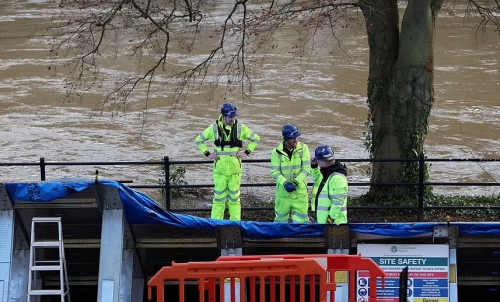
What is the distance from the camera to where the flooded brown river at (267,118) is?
2066 cm

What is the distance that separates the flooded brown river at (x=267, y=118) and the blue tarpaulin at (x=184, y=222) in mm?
8541

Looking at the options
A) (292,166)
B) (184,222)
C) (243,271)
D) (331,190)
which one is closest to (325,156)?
(331,190)

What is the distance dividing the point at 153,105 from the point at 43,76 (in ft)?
20.0

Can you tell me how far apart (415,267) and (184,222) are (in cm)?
250

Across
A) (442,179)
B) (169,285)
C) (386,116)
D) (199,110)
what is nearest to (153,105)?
(199,110)

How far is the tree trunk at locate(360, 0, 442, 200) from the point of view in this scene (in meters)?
14.1

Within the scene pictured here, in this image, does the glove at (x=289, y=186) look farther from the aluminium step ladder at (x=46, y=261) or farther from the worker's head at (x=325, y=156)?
the aluminium step ladder at (x=46, y=261)

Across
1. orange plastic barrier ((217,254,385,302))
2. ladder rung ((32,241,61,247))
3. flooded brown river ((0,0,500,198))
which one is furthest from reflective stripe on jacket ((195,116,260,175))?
flooded brown river ((0,0,500,198))

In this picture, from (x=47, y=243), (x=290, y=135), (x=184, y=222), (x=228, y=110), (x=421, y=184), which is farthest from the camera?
(x=421, y=184)

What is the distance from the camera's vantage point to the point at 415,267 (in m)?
9.16

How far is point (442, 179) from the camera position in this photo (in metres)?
19.9

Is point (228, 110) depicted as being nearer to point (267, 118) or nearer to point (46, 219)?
point (46, 219)

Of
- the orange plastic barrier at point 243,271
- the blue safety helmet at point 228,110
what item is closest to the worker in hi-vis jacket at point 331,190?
the orange plastic barrier at point 243,271

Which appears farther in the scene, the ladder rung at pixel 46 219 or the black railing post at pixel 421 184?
the black railing post at pixel 421 184
